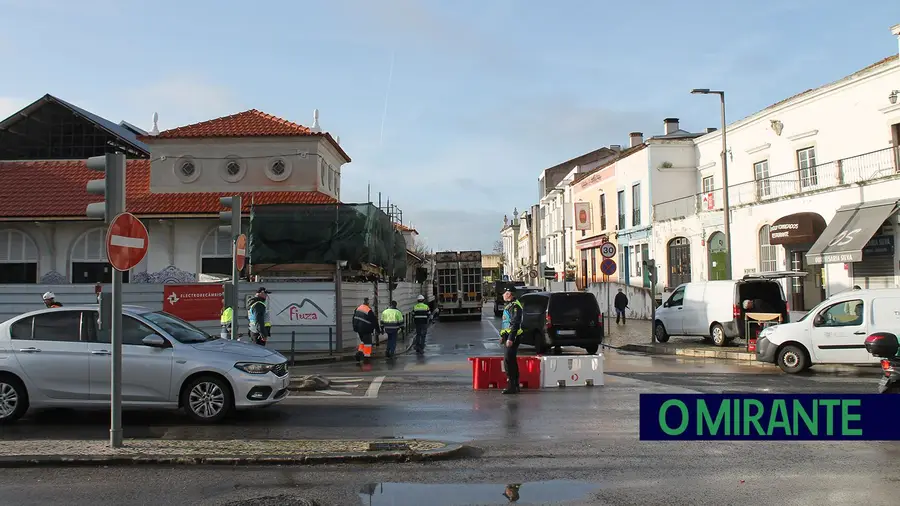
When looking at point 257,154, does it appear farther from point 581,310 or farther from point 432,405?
point 432,405

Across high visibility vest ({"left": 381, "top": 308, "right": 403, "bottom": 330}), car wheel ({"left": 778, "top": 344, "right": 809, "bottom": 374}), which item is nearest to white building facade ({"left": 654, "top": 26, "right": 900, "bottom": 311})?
car wheel ({"left": 778, "top": 344, "right": 809, "bottom": 374})

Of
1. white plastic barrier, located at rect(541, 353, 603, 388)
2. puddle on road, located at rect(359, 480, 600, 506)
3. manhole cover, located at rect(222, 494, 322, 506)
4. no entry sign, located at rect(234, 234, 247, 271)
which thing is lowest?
puddle on road, located at rect(359, 480, 600, 506)

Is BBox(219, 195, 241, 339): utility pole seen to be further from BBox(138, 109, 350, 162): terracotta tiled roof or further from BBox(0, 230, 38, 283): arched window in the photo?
BBox(0, 230, 38, 283): arched window

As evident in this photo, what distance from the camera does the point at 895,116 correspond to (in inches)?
905

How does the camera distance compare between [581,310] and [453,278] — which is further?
[453,278]

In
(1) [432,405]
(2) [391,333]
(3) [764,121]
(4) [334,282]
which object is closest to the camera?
(1) [432,405]

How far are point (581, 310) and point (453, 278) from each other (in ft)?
72.3

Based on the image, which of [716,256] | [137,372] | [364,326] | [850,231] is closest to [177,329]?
[137,372]

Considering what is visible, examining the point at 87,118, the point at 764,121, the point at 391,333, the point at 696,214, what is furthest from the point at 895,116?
the point at 87,118

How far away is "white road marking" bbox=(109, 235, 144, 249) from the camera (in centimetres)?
762

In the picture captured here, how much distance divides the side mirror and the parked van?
53.7ft

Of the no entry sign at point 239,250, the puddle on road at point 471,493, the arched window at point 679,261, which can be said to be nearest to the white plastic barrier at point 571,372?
the no entry sign at point 239,250

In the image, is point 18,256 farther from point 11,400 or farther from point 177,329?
point 177,329

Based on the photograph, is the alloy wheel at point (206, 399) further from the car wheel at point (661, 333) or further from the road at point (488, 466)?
the car wheel at point (661, 333)
